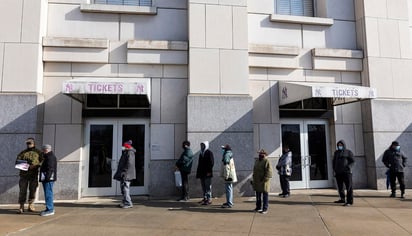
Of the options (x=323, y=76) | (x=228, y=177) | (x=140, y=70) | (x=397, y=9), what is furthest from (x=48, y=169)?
(x=397, y=9)

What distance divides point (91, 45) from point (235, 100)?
196 inches

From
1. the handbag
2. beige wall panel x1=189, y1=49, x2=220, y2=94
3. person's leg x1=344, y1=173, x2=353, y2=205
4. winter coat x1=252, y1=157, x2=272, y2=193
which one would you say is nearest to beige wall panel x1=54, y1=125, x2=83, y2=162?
the handbag

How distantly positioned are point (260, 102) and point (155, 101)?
3.63m

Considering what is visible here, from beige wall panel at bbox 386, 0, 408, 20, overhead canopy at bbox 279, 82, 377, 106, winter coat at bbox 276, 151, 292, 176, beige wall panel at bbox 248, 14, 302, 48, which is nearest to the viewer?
overhead canopy at bbox 279, 82, 377, 106

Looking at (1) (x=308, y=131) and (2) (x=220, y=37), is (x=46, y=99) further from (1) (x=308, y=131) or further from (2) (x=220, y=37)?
(1) (x=308, y=131)

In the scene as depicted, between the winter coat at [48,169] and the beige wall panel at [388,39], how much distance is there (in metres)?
11.6

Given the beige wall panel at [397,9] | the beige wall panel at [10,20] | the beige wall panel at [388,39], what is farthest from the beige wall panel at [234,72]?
the beige wall panel at [10,20]

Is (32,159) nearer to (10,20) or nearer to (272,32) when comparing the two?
(10,20)

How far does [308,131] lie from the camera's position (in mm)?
11594

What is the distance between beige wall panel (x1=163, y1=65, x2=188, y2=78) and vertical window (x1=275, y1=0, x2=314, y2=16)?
4.45 metres

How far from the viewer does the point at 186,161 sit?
941 centimetres

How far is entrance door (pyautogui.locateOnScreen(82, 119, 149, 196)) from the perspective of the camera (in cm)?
1018

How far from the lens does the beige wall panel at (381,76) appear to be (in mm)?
11516

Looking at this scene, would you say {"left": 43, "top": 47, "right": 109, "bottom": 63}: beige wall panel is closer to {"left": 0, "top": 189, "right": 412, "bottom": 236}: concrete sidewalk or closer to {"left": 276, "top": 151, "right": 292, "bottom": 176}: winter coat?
{"left": 0, "top": 189, "right": 412, "bottom": 236}: concrete sidewalk
